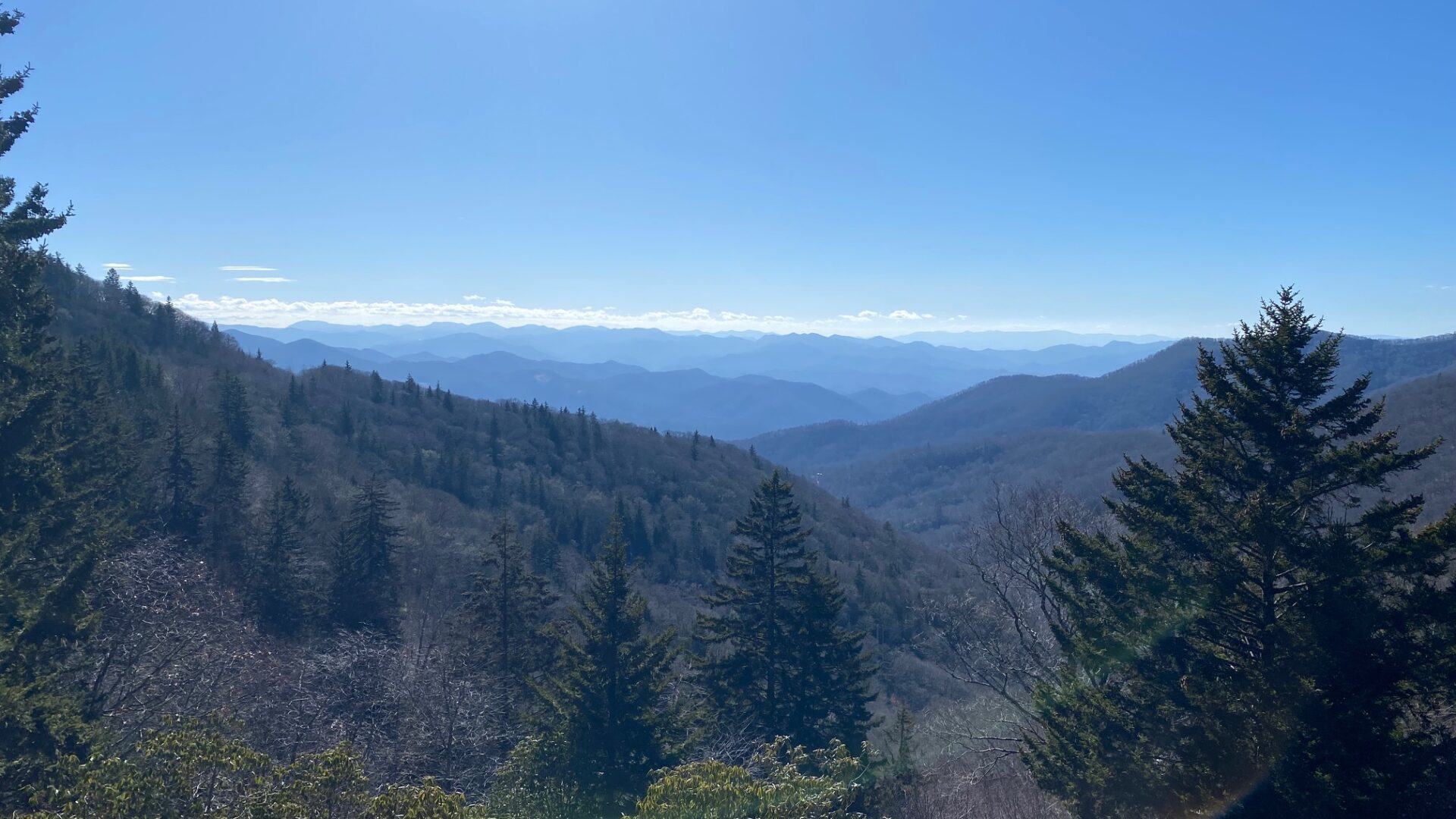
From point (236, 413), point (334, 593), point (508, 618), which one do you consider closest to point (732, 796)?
point (508, 618)

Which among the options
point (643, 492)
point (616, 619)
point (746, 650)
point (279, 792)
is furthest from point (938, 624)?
point (643, 492)

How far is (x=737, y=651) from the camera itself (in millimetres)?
23531

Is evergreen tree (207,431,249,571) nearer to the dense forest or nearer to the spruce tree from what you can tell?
the dense forest

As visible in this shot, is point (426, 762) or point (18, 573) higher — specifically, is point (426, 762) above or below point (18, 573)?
below

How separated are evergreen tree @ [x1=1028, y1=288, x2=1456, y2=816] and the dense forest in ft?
0.17

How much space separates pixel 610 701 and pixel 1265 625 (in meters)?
13.9

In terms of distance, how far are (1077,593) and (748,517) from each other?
10.0m

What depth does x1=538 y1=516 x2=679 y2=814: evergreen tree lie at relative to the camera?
57.0 feet

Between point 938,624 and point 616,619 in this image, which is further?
point 938,624

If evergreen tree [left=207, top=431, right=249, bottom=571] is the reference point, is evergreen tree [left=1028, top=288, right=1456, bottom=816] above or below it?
above

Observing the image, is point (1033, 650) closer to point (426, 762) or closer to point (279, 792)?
point (426, 762)

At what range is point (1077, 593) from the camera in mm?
17109

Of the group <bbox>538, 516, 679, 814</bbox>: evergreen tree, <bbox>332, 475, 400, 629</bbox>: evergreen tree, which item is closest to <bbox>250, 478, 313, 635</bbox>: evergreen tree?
<bbox>332, 475, 400, 629</bbox>: evergreen tree

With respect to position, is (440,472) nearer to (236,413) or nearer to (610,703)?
(236,413)
